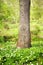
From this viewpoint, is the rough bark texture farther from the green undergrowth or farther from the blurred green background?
the blurred green background

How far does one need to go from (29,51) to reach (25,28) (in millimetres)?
2029

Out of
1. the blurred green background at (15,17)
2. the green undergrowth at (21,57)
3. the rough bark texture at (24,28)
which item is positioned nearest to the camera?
the green undergrowth at (21,57)

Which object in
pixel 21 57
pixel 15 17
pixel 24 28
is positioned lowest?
pixel 15 17

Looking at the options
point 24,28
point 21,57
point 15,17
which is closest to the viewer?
point 21,57

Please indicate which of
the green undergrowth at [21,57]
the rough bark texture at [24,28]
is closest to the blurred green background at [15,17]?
the rough bark texture at [24,28]

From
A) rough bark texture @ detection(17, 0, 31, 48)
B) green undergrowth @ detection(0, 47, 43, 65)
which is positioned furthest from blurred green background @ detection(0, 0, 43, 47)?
green undergrowth @ detection(0, 47, 43, 65)

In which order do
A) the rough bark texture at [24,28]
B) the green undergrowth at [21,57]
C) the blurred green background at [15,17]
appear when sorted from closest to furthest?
the green undergrowth at [21,57], the rough bark texture at [24,28], the blurred green background at [15,17]

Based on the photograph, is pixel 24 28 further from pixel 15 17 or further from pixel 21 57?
pixel 15 17

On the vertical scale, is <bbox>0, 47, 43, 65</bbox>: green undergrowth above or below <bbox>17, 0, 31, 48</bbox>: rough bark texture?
below

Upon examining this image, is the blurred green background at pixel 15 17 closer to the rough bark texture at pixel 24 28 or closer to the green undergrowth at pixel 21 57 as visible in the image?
the rough bark texture at pixel 24 28

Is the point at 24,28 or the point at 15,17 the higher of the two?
the point at 24,28

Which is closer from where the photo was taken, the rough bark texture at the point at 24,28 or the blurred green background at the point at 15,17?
the rough bark texture at the point at 24,28

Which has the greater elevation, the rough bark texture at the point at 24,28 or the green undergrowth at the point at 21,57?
the rough bark texture at the point at 24,28

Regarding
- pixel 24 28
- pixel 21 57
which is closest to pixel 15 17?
pixel 24 28
